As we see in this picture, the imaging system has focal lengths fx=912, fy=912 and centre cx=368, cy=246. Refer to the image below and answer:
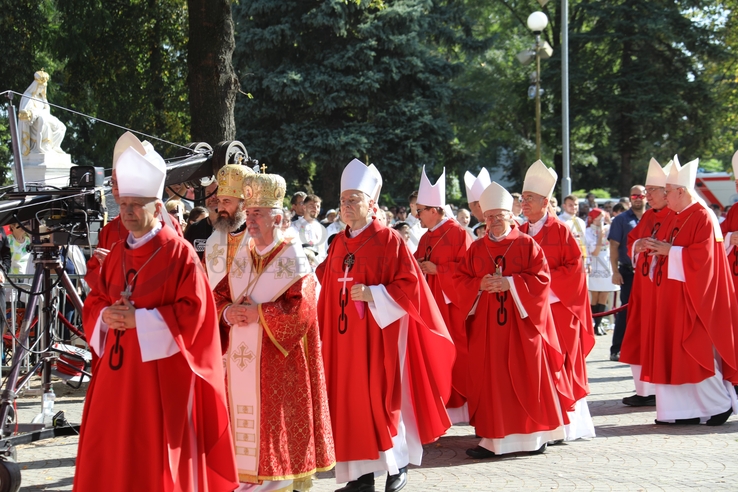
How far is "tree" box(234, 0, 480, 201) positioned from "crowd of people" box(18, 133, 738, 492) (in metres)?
15.5

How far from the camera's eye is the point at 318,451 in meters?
6.06

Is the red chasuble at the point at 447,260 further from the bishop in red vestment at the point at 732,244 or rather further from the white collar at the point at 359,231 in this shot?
the bishop in red vestment at the point at 732,244

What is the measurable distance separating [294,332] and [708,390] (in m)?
4.87

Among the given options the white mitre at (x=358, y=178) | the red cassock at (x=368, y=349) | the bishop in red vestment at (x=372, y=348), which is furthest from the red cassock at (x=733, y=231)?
the white mitre at (x=358, y=178)

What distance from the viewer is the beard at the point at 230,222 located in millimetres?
6645

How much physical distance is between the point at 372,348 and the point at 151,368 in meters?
2.21

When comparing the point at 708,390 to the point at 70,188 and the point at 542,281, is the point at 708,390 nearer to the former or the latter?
the point at 542,281

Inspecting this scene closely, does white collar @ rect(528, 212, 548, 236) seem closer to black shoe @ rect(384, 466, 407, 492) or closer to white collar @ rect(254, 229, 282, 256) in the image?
black shoe @ rect(384, 466, 407, 492)

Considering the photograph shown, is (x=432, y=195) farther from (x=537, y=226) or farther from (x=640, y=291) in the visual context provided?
(x=640, y=291)

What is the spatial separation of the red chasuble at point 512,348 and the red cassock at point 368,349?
78 cm

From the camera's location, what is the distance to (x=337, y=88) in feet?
81.8

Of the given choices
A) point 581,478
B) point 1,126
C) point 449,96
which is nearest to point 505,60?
point 449,96

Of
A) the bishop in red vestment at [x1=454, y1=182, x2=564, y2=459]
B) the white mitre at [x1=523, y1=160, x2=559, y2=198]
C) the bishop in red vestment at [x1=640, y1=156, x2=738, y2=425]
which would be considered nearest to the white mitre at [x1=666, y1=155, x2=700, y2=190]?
the bishop in red vestment at [x1=640, y1=156, x2=738, y2=425]

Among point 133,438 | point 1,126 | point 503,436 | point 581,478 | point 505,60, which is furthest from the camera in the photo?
point 505,60
